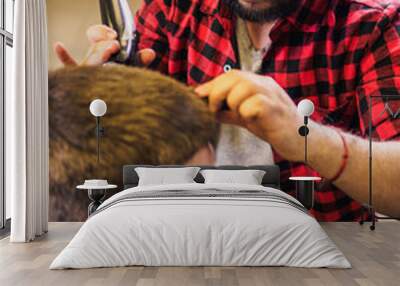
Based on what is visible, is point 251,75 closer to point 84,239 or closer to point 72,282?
point 84,239

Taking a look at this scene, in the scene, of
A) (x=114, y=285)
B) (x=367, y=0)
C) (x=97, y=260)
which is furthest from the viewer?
(x=367, y=0)

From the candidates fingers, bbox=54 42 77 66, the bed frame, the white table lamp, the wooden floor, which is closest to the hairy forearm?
the bed frame

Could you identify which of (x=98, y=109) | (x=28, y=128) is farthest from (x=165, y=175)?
(x=28, y=128)

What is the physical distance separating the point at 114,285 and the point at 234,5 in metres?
4.33

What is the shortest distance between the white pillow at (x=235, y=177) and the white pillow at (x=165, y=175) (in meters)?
0.22

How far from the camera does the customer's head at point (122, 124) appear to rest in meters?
7.16

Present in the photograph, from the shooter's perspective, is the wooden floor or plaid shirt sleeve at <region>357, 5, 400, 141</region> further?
plaid shirt sleeve at <region>357, 5, 400, 141</region>

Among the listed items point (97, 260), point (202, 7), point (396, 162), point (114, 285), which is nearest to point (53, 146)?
point (202, 7)

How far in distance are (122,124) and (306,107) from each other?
7.52 ft

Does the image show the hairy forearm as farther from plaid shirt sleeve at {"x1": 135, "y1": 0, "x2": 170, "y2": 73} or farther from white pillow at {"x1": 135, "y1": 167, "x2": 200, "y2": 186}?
plaid shirt sleeve at {"x1": 135, "y1": 0, "x2": 170, "y2": 73}

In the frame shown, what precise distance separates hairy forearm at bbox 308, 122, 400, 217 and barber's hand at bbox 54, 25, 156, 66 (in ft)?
9.01

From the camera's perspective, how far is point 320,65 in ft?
23.1

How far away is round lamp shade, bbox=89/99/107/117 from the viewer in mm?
6789

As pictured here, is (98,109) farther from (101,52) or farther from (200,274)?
(200,274)
